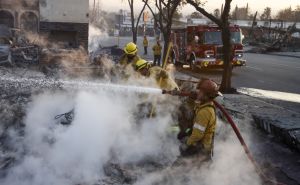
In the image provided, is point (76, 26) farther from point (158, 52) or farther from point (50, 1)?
point (158, 52)

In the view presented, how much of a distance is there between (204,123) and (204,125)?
0.02m

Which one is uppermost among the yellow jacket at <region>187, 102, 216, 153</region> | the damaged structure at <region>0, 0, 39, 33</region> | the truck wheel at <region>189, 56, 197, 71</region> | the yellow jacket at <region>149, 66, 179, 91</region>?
the damaged structure at <region>0, 0, 39, 33</region>

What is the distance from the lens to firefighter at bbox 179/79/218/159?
4625 mm

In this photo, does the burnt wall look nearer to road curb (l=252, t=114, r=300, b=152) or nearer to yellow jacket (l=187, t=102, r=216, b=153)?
road curb (l=252, t=114, r=300, b=152)

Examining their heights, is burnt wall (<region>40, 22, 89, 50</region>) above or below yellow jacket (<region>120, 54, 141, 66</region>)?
above

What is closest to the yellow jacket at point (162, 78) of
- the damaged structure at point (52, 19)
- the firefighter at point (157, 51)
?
the damaged structure at point (52, 19)

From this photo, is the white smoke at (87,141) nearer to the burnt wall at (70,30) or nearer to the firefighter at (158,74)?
the firefighter at (158,74)

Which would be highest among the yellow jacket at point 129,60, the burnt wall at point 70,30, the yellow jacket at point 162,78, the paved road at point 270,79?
the burnt wall at point 70,30

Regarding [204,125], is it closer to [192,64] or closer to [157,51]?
[192,64]

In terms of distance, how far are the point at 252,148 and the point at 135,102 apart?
2230mm

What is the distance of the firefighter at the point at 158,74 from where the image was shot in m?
6.83

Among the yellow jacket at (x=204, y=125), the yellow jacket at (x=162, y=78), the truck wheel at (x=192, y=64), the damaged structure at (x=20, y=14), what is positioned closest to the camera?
the yellow jacket at (x=204, y=125)

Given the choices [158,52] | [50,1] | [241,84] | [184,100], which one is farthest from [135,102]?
[158,52]

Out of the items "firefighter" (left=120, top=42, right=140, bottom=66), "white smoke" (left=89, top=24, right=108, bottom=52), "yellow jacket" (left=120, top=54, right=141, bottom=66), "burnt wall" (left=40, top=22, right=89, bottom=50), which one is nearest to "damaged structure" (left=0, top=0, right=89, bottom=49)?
"burnt wall" (left=40, top=22, right=89, bottom=50)
